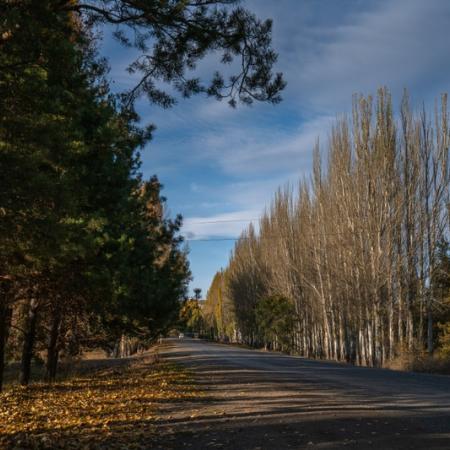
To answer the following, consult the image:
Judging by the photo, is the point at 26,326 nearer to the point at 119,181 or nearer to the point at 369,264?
the point at 119,181

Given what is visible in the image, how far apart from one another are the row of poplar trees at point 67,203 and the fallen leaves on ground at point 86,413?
2.13m

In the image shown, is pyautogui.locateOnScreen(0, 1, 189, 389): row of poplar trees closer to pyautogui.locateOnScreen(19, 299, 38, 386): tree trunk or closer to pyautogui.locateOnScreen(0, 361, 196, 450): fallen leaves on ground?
pyautogui.locateOnScreen(19, 299, 38, 386): tree trunk

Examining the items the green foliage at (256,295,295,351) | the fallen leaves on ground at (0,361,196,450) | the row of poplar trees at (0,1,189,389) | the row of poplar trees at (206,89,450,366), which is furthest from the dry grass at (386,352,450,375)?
the green foliage at (256,295,295,351)

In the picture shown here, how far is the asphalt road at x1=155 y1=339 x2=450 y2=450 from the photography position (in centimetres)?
651

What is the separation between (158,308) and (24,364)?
15.6 feet

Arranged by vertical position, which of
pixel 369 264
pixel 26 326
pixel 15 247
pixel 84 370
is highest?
pixel 369 264

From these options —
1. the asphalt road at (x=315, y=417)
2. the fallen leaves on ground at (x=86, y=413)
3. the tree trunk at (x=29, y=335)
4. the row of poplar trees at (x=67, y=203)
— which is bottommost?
the fallen leaves on ground at (x=86, y=413)

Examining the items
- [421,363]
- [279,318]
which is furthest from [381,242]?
[279,318]

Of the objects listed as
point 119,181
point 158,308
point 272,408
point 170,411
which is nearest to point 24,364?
point 158,308

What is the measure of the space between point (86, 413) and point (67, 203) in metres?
4.11

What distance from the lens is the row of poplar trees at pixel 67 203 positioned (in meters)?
7.13

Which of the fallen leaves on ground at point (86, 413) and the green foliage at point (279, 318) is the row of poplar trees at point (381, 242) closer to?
the green foliage at point (279, 318)

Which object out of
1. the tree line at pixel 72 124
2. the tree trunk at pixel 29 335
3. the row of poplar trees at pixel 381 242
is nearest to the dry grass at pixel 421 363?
the row of poplar trees at pixel 381 242

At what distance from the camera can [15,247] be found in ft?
32.8
